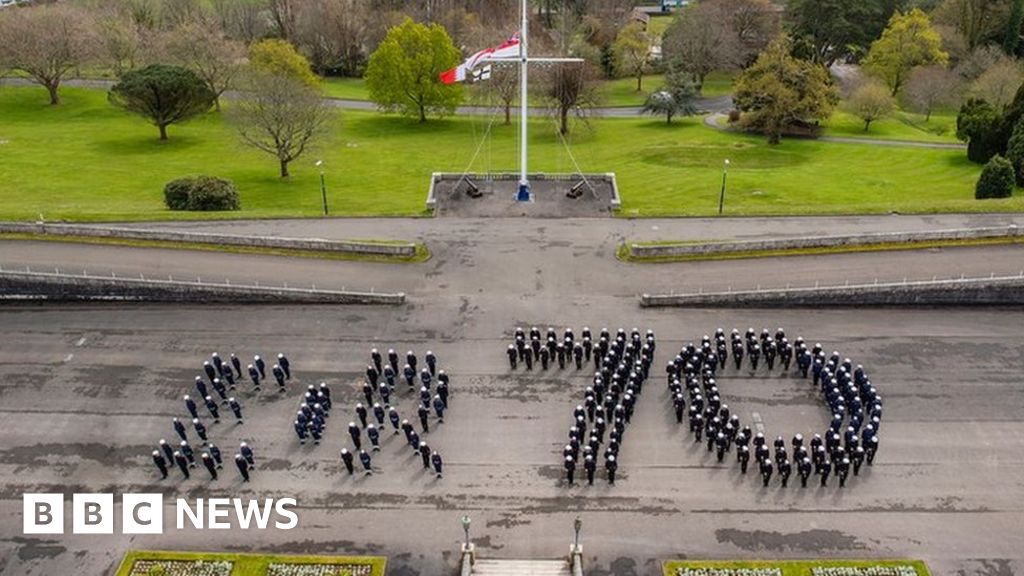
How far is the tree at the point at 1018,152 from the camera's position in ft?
153

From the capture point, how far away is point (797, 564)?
21.4 meters

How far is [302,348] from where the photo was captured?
31297mm

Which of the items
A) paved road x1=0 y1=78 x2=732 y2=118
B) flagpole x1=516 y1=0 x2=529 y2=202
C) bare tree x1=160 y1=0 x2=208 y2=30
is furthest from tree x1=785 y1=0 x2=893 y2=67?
bare tree x1=160 y1=0 x2=208 y2=30

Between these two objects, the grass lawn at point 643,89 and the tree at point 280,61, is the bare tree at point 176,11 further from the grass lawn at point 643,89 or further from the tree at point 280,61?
the grass lawn at point 643,89

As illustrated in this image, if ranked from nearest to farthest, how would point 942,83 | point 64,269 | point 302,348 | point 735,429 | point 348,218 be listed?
point 735,429 → point 302,348 → point 64,269 → point 348,218 → point 942,83

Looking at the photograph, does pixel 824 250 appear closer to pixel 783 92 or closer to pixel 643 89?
pixel 783 92

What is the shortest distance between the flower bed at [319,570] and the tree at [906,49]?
226 ft

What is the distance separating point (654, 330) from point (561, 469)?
29.8ft

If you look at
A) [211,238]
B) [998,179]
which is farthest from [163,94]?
[998,179]

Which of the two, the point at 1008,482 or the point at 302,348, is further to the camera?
the point at 302,348

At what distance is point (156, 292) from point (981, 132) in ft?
163

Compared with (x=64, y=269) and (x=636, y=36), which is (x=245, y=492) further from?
(x=636, y=36)

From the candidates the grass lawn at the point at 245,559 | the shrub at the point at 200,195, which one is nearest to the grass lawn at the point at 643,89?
the shrub at the point at 200,195

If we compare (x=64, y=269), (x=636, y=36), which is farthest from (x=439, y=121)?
(x=64, y=269)
